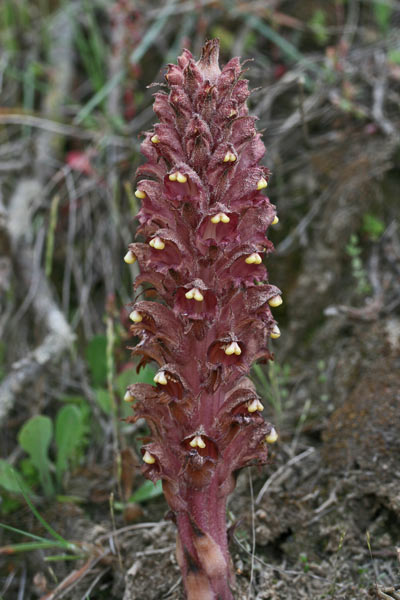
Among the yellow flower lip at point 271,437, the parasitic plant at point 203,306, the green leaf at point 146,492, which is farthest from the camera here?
the green leaf at point 146,492

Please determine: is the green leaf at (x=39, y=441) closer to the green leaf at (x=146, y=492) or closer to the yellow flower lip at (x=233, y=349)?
the green leaf at (x=146, y=492)

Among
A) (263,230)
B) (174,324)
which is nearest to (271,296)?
(263,230)

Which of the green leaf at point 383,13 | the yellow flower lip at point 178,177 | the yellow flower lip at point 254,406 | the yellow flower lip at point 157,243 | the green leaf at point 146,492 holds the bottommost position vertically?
the green leaf at point 146,492

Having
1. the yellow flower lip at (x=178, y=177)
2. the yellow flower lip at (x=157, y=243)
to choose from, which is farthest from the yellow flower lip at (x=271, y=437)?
the yellow flower lip at (x=178, y=177)

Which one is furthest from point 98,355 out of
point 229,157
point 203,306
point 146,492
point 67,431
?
point 229,157

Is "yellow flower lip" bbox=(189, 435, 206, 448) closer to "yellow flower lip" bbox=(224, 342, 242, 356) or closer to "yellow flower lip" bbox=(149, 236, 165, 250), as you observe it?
"yellow flower lip" bbox=(224, 342, 242, 356)

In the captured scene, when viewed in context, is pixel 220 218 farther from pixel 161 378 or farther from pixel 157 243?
pixel 161 378

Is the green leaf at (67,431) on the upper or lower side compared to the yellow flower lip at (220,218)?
lower
